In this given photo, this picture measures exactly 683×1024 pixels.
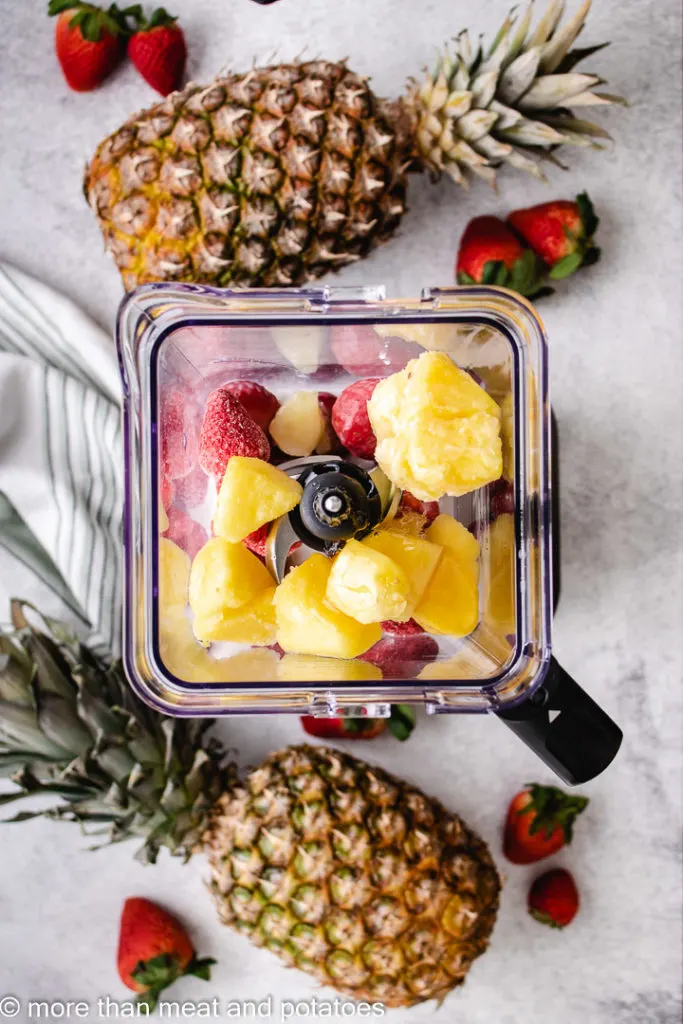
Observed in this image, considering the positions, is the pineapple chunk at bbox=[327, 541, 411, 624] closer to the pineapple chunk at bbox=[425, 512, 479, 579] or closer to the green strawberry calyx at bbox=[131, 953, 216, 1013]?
the pineapple chunk at bbox=[425, 512, 479, 579]

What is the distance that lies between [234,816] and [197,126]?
88 cm

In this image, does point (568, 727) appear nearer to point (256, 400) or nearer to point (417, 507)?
point (417, 507)

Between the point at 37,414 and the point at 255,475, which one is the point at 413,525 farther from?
the point at 37,414

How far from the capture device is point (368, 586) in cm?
72

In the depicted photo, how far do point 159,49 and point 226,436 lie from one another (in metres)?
0.68

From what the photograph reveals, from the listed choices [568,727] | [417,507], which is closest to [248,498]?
[417,507]

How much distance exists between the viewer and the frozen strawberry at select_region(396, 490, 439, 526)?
0.84 m

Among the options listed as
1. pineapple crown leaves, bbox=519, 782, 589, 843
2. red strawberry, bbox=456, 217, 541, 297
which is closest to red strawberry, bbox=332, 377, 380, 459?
red strawberry, bbox=456, 217, 541, 297

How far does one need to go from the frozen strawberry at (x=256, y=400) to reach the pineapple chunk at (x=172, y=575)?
16 cm

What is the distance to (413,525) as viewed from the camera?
32.7 inches

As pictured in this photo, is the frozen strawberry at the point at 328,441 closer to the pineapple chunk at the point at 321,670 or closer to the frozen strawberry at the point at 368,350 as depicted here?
the frozen strawberry at the point at 368,350

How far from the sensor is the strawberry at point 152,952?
1.18m

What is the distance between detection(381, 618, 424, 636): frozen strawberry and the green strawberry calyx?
0.69 meters

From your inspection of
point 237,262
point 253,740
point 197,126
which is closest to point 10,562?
point 253,740
